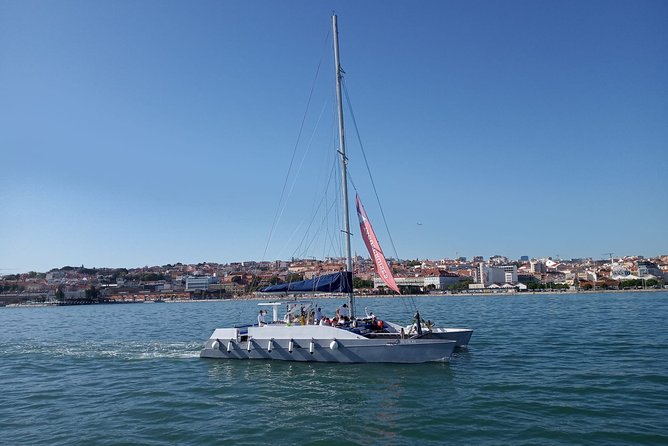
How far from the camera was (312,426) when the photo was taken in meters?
11.8

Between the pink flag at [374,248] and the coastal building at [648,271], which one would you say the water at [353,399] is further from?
the coastal building at [648,271]

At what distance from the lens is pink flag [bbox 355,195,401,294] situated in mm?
20172

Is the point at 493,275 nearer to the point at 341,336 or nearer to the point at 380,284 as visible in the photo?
the point at 380,284

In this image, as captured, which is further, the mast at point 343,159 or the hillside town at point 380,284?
the hillside town at point 380,284

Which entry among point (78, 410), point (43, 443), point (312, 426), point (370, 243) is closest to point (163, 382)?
point (78, 410)

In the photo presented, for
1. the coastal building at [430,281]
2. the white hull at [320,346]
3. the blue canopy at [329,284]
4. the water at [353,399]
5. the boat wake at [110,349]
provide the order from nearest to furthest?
1. the water at [353,399]
2. the white hull at [320,346]
3. the blue canopy at [329,284]
4. the boat wake at [110,349]
5. the coastal building at [430,281]

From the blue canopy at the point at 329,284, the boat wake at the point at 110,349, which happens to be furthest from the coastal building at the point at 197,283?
the blue canopy at the point at 329,284

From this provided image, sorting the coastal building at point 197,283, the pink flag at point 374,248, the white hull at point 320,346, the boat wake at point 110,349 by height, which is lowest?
the boat wake at point 110,349

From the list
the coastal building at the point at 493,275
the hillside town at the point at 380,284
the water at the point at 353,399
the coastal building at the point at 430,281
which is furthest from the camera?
the coastal building at the point at 493,275

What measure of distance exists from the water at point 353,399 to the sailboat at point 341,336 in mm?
460

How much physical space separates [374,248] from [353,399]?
7502 mm

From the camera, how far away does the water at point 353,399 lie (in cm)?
1104

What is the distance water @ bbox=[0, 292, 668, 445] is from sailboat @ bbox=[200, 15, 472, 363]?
1.51ft

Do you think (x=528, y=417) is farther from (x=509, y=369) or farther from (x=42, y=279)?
(x=42, y=279)
